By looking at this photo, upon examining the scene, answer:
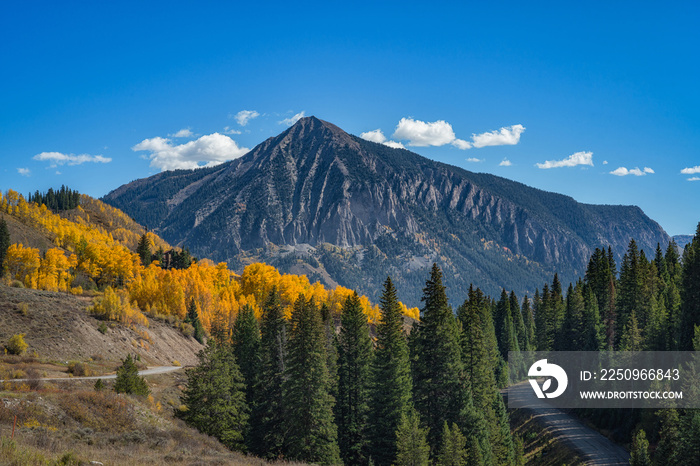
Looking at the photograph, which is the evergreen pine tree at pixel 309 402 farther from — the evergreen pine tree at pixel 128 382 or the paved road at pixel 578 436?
the paved road at pixel 578 436

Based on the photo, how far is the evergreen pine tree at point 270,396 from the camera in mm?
45344

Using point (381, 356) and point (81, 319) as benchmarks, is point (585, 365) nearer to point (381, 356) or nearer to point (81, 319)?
point (381, 356)

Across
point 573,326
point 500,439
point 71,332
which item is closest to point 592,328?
point 573,326

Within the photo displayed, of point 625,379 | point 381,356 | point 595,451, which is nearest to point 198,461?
point 381,356

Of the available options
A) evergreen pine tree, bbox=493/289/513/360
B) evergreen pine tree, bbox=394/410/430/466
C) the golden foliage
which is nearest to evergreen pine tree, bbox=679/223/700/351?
evergreen pine tree, bbox=394/410/430/466

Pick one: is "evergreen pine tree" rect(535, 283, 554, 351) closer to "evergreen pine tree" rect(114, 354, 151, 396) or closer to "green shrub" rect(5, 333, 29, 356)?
"evergreen pine tree" rect(114, 354, 151, 396)

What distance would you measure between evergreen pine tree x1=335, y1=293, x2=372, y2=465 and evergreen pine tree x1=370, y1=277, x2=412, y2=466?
83.7 inches

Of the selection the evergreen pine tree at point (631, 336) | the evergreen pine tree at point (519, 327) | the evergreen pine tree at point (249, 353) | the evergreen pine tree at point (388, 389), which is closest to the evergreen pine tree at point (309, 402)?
the evergreen pine tree at point (388, 389)

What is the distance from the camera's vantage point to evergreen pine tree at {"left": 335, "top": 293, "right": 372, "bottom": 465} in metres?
A: 45.6

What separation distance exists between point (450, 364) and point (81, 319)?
54296 mm

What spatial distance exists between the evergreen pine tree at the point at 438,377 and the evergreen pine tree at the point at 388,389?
1432 mm

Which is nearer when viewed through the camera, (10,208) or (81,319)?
(81,319)

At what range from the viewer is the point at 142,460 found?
869 inches

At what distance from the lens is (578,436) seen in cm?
6631
